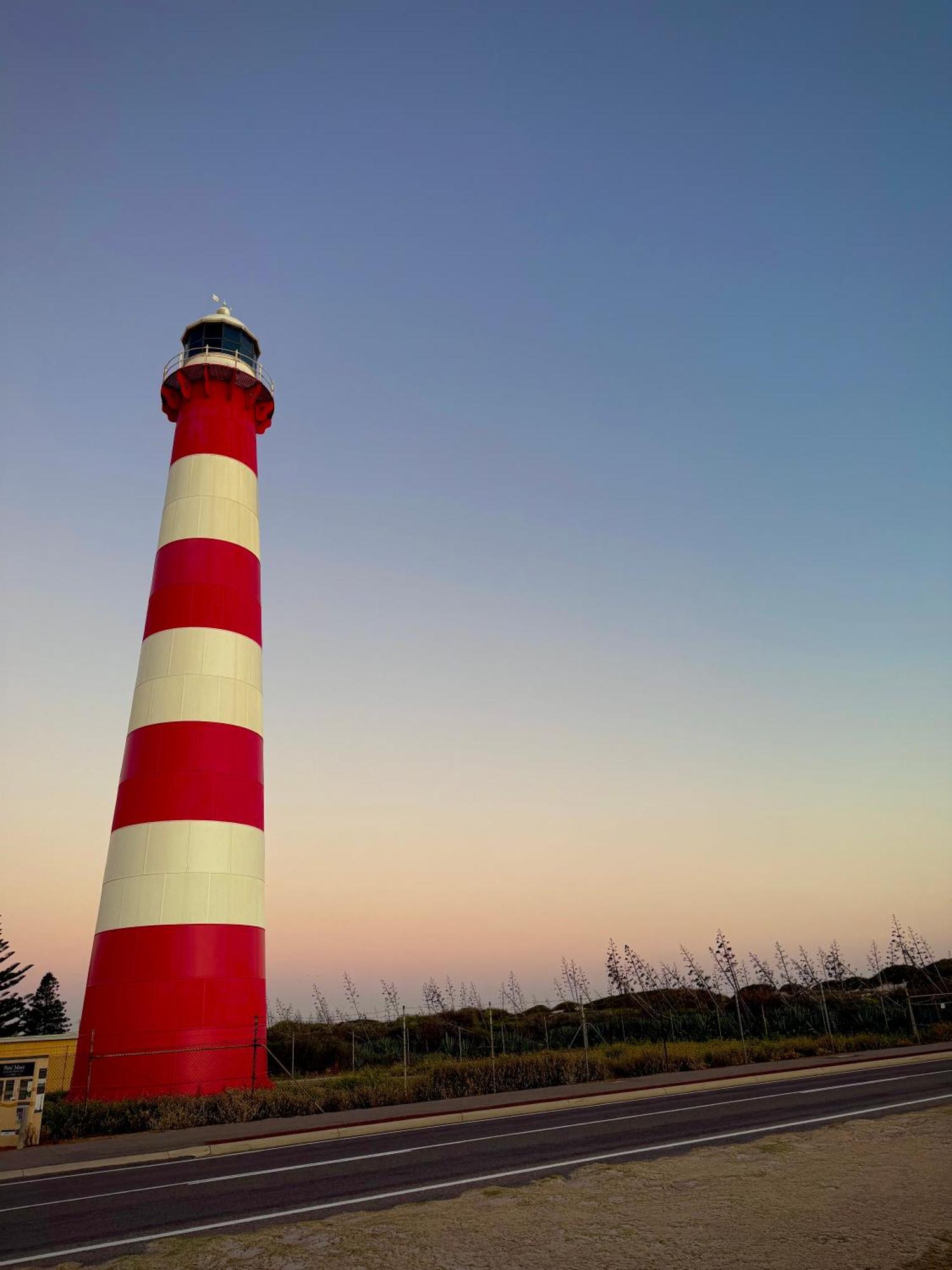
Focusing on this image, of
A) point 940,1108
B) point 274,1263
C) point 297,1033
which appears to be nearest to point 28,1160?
point 274,1263

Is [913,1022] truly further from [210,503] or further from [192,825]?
[210,503]

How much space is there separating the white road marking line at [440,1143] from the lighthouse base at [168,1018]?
18.4ft

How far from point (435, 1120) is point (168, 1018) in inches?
271

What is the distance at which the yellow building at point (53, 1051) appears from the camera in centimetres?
2592

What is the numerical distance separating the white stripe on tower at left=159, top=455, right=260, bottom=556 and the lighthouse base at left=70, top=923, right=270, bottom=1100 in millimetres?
11265

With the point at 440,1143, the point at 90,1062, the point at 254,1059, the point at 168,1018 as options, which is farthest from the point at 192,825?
the point at 440,1143

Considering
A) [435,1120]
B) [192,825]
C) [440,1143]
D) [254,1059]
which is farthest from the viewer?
[192,825]

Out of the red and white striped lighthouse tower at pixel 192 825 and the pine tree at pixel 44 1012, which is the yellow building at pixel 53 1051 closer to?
the red and white striped lighthouse tower at pixel 192 825

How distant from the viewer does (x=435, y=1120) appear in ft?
57.4

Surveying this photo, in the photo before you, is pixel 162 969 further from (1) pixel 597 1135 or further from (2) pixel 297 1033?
(2) pixel 297 1033

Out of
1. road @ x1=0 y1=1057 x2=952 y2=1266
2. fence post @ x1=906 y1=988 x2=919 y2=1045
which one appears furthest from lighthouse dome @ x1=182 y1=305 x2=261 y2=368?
fence post @ x1=906 y1=988 x2=919 y2=1045

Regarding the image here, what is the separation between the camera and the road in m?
9.23

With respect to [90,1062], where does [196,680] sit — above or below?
above

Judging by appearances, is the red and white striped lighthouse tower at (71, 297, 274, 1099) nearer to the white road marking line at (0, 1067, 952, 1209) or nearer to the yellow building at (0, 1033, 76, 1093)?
the white road marking line at (0, 1067, 952, 1209)
